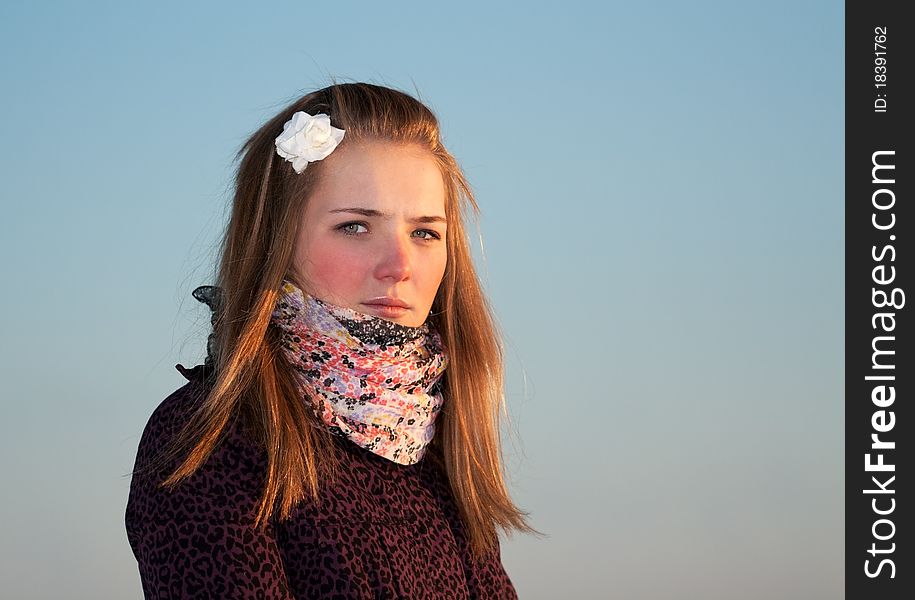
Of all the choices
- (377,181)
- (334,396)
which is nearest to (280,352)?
(334,396)

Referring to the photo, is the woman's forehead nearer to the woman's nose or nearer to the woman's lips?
the woman's nose

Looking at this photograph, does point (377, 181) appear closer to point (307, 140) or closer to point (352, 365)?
point (307, 140)

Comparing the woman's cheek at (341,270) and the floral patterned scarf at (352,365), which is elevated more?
the woman's cheek at (341,270)

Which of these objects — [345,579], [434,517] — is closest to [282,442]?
[345,579]

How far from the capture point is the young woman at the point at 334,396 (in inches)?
91.7

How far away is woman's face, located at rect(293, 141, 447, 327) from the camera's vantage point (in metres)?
2.55

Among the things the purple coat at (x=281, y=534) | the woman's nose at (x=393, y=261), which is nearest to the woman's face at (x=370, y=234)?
the woman's nose at (x=393, y=261)

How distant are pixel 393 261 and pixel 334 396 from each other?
1.02 feet

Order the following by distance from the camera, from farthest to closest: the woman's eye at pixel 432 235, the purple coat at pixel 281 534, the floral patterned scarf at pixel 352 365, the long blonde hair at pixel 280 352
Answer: the woman's eye at pixel 432 235
the floral patterned scarf at pixel 352 365
the long blonde hair at pixel 280 352
the purple coat at pixel 281 534

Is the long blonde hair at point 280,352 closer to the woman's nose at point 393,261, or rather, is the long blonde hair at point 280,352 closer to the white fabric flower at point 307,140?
the white fabric flower at point 307,140

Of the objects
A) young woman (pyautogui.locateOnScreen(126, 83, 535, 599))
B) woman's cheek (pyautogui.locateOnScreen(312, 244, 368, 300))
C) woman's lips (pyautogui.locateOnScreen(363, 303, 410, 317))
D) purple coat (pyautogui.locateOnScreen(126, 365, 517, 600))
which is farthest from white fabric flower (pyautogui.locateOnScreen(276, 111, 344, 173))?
purple coat (pyautogui.locateOnScreen(126, 365, 517, 600))

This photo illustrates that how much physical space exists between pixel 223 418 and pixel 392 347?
15.4 inches

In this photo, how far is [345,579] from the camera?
2402 millimetres
